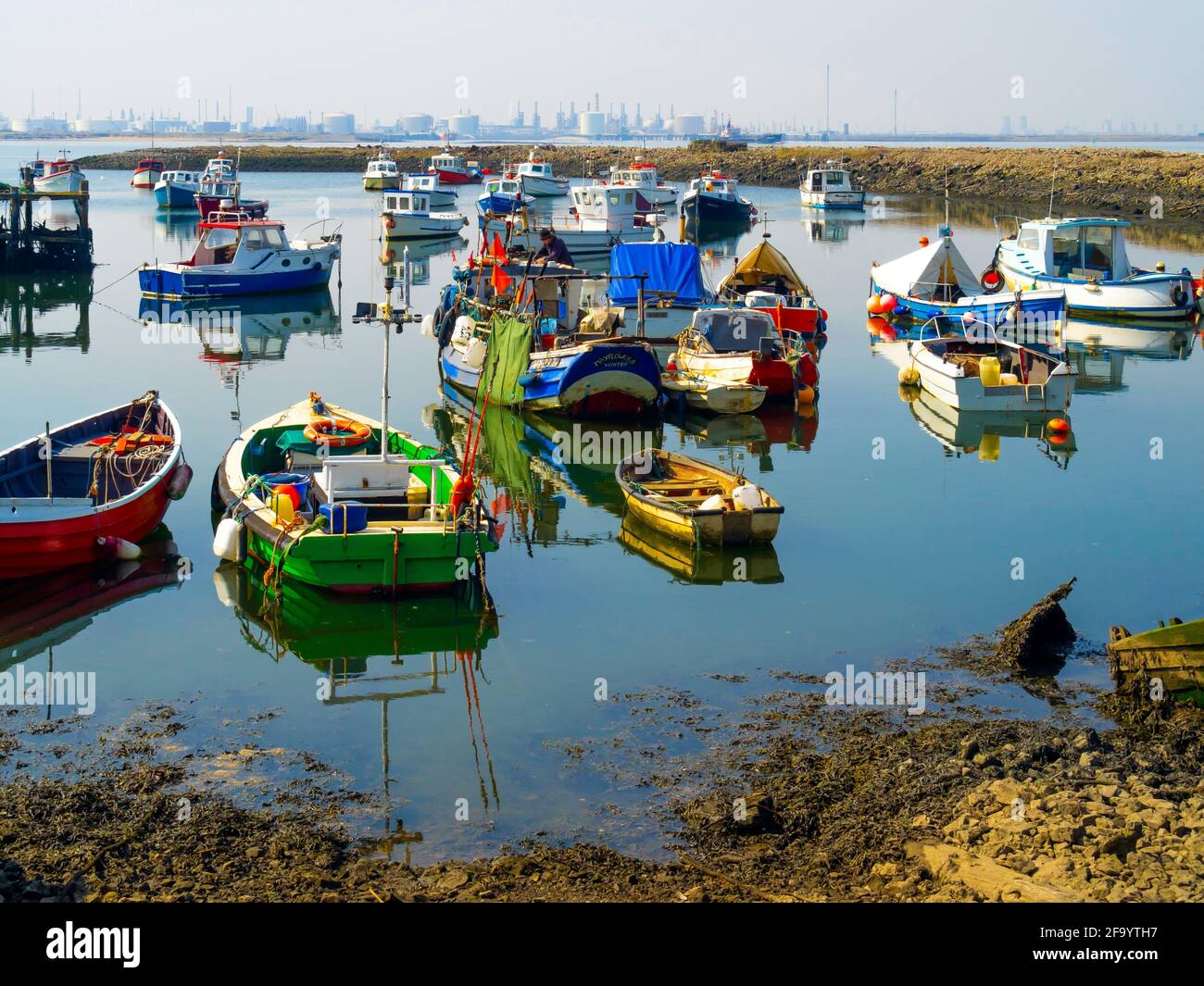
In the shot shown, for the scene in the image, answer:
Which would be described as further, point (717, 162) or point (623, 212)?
point (717, 162)

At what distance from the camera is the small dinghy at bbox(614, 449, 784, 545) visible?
17469mm

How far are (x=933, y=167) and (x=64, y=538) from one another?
83280mm

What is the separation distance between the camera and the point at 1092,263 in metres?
37.8

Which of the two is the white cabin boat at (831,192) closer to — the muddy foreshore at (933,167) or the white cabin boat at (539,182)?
the muddy foreshore at (933,167)

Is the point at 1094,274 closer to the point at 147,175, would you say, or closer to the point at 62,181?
the point at 62,181

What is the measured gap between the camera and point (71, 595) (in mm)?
16234

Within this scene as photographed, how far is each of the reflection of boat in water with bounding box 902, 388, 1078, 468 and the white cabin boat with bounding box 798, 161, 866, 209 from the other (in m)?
48.1

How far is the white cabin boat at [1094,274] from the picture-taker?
36.2 meters

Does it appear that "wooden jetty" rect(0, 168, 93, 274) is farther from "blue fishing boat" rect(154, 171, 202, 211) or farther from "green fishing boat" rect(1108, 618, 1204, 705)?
"green fishing boat" rect(1108, 618, 1204, 705)

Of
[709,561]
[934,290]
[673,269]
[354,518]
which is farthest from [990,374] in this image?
[354,518]

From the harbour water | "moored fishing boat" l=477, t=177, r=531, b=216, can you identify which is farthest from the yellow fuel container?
"moored fishing boat" l=477, t=177, r=531, b=216

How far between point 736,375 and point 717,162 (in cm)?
8572

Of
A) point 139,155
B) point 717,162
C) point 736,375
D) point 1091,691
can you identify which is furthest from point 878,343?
point 139,155
